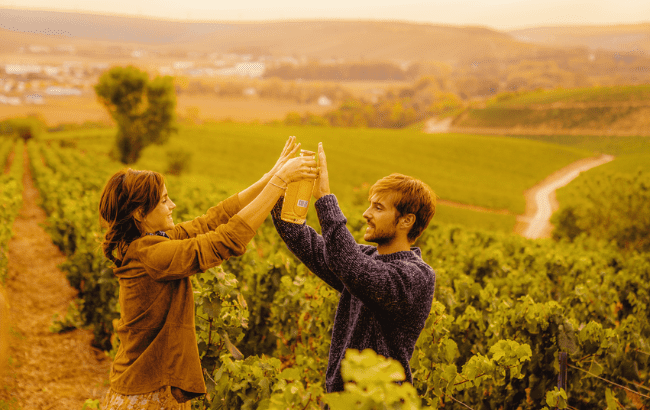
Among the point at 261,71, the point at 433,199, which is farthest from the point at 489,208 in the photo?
the point at 261,71

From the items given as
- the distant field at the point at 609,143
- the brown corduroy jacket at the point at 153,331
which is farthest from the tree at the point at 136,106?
the distant field at the point at 609,143

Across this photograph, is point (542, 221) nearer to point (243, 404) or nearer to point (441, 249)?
point (441, 249)

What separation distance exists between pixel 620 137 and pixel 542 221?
55.2 metres

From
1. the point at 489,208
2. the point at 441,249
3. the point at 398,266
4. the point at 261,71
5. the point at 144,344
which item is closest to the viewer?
the point at 398,266

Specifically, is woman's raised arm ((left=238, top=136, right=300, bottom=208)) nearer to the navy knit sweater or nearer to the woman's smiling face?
the navy knit sweater

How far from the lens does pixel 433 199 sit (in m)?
2.02

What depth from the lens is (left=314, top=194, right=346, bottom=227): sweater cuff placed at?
71.1 inches

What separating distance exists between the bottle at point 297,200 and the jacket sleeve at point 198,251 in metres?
0.21

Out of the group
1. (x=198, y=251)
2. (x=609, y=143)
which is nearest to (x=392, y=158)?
(x=609, y=143)

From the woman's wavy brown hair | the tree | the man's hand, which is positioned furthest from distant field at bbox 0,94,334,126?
the man's hand

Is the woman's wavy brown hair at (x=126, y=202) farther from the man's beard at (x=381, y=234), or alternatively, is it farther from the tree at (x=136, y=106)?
the tree at (x=136, y=106)

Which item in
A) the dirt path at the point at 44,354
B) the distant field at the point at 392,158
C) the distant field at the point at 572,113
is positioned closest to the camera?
the dirt path at the point at 44,354

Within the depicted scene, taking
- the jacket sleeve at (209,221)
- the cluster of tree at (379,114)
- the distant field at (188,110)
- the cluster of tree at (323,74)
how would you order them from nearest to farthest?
the jacket sleeve at (209,221) < the distant field at (188,110) < the cluster of tree at (379,114) < the cluster of tree at (323,74)

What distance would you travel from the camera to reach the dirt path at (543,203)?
28688 millimetres
